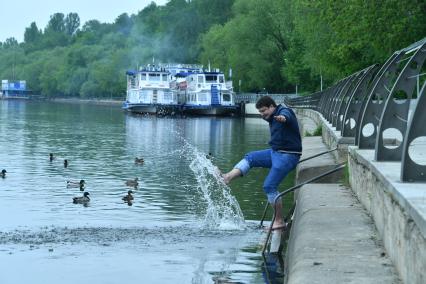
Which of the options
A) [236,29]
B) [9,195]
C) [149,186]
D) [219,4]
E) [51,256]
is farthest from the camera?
A: [219,4]

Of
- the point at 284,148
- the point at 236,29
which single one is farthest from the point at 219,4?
the point at 284,148

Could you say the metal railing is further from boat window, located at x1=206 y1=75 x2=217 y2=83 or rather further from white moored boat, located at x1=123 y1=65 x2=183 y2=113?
white moored boat, located at x1=123 y1=65 x2=183 y2=113

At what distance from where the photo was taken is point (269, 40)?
95.1m

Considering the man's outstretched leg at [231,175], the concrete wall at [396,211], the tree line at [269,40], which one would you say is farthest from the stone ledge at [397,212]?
the tree line at [269,40]

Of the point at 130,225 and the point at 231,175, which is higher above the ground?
the point at 231,175

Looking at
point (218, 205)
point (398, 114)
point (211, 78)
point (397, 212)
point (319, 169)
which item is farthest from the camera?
point (211, 78)

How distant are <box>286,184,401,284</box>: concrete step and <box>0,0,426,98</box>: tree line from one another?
2077 centimetres

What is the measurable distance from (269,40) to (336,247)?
87467 mm

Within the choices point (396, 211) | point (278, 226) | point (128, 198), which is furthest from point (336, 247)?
point (128, 198)

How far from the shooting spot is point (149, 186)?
23734mm

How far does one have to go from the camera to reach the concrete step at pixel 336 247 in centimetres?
737

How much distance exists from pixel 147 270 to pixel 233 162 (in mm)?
19590

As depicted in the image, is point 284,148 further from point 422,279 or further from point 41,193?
point 41,193

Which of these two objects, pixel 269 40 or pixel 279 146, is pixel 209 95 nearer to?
pixel 269 40
